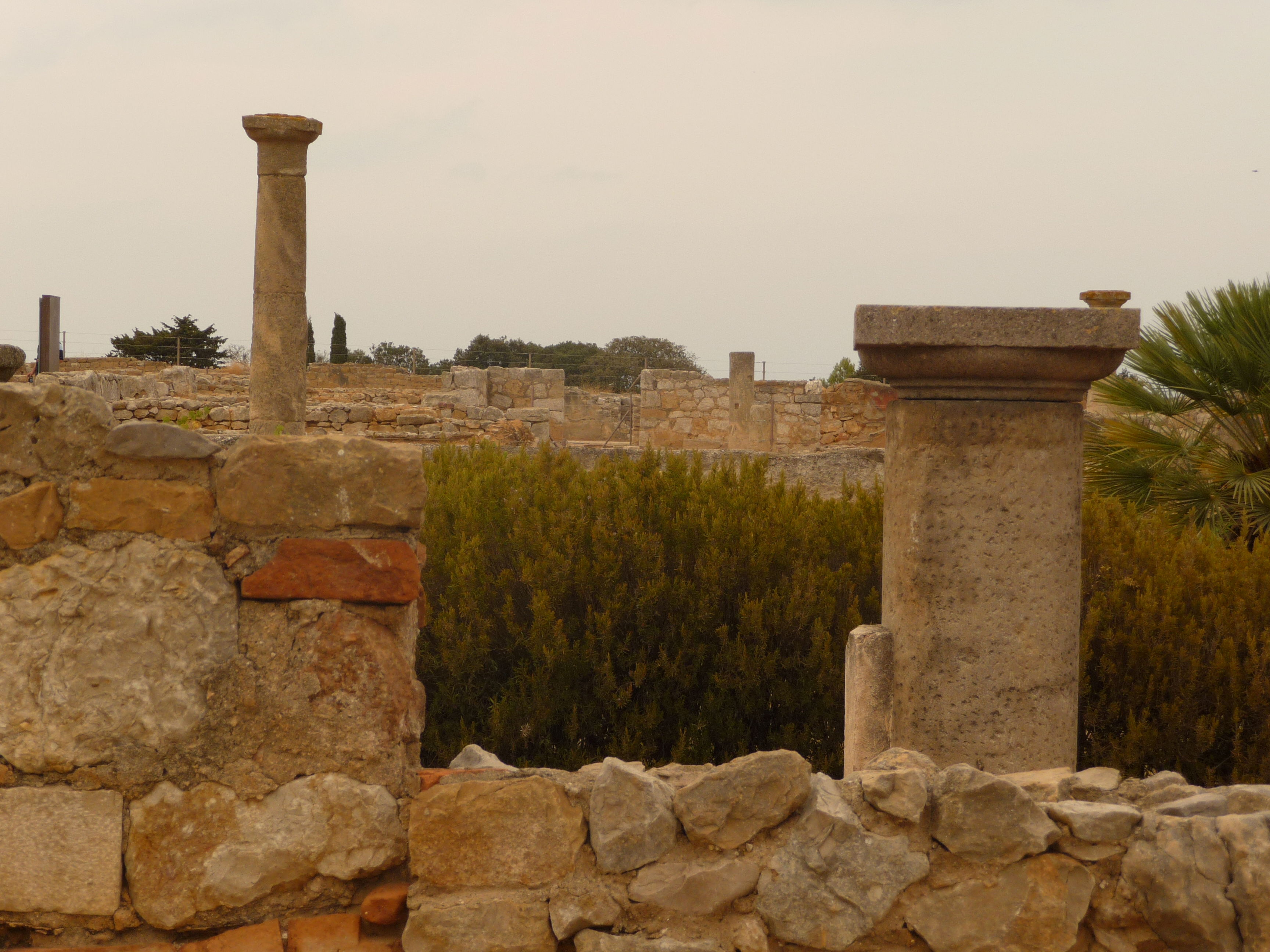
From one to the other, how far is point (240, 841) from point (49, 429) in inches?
37.6

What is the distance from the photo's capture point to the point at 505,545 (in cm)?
496

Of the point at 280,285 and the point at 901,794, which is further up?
the point at 280,285

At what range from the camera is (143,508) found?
2.46 m

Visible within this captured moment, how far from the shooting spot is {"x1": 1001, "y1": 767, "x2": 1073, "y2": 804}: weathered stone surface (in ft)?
8.73

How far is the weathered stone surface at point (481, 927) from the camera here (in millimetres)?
2430

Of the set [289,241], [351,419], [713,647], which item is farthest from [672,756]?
[351,419]

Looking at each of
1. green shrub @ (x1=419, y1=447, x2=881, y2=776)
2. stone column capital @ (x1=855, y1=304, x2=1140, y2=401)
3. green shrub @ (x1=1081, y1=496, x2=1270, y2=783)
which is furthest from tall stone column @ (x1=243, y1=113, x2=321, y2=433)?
stone column capital @ (x1=855, y1=304, x2=1140, y2=401)

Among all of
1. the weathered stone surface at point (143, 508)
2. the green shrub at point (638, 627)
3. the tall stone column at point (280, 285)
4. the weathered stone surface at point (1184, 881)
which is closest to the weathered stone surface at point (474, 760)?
the weathered stone surface at point (143, 508)

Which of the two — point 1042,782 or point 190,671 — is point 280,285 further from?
point 1042,782

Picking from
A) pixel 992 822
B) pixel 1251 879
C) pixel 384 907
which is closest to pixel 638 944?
pixel 384 907

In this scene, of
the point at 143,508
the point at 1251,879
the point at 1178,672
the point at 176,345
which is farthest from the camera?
the point at 176,345

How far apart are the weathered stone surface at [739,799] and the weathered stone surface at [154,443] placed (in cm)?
127

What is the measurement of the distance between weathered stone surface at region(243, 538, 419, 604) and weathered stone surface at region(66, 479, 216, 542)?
0.16 metres

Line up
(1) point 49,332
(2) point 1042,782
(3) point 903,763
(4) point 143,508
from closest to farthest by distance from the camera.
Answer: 1. (4) point 143,508
2. (3) point 903,763
3. (2) point 1042,782
4. (1) point 49,332
